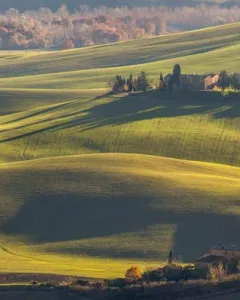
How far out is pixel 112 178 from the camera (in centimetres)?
6681

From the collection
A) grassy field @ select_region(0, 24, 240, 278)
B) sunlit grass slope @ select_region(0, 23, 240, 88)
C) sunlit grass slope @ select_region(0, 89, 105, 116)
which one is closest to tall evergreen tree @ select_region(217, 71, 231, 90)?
grassy field @ select_region(0, 24, 240, 278)

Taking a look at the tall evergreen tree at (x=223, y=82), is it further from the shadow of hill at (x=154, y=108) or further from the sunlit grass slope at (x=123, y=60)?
the sunlit grass slope at (x=123, y=60)

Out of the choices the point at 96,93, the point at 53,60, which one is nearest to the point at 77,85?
the point at 96,93

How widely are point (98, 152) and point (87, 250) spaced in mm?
25144

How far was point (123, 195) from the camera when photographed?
63.4 m

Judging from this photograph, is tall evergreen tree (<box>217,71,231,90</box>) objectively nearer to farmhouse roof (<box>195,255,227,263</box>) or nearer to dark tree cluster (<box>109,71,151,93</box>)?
dark tree cluster (<box>109,71,151,93</box>)

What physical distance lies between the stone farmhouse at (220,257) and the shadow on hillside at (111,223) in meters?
2.40

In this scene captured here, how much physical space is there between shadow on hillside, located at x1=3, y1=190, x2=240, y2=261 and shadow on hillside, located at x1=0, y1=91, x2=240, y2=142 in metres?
24.1

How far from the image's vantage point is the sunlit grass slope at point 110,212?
5534 cm

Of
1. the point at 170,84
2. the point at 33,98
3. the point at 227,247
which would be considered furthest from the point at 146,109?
the point at 227,247

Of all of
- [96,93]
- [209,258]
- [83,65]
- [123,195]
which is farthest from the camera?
[83,65]

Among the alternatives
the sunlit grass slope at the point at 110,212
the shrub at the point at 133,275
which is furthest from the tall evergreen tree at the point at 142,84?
the shrub at the point at 133,275

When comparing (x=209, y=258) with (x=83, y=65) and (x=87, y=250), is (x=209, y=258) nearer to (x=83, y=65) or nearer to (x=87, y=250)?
(x=87, y=250)

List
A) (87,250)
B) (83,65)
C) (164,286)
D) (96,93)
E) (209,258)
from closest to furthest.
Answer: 1. (164,286)
2. (209,258)
3. (87,250)
4. (96,93)
5. (83,65)
